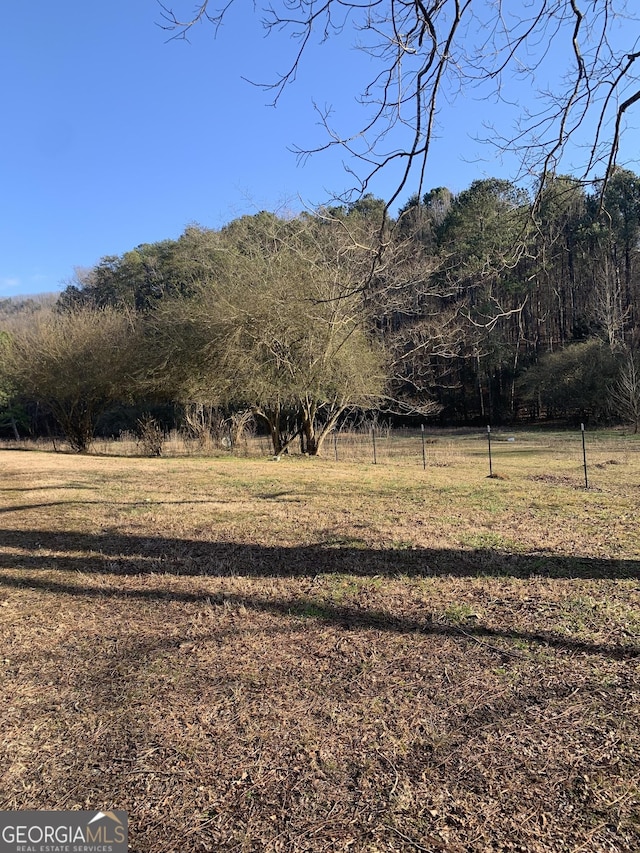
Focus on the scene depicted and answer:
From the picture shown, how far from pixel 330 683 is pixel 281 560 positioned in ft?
7.04

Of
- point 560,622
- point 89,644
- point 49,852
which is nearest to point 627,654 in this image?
point 560,622

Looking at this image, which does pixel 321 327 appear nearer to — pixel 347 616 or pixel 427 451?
pixel 427 451

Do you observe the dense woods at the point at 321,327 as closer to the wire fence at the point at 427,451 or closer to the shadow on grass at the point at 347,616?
the wire fence at the point at 427,451

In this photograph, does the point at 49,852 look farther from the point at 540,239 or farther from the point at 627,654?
the point at 540,239

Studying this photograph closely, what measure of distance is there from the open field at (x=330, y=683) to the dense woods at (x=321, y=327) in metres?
2.23

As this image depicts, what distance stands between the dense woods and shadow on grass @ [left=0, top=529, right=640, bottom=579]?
2131 millimetres

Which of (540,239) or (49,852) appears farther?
(540,239)

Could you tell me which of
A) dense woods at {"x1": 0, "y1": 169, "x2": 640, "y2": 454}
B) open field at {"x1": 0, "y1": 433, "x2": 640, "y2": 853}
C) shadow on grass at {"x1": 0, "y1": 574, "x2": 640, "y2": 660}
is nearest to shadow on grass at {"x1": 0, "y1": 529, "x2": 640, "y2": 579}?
open field at {"x1": 0, "y1": 433, "x2": 640, "y2": 853}

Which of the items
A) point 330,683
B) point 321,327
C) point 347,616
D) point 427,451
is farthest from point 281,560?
point 427,451

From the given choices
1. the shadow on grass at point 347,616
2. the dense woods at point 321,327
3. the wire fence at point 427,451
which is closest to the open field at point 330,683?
the shadow on grass at point 347,616

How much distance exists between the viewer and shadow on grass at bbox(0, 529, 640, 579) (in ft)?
14.4

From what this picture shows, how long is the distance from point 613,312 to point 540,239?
32859mm

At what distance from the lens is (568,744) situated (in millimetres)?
2160

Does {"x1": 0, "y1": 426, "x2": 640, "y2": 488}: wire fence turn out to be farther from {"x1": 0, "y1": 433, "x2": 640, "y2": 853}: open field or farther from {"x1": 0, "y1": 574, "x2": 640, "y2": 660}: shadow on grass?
{"x1": 0, "y1": 574, "x2": 640, "y2": 660}: shadow on grass
